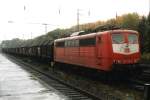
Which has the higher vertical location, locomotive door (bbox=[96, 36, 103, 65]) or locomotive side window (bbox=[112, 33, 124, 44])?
locomotive side window (bbox=[112, 33, 124, 44])

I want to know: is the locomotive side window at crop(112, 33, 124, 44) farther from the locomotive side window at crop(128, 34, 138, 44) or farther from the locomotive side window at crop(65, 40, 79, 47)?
the locomotive side window at crop(65, 40, 79, 47)

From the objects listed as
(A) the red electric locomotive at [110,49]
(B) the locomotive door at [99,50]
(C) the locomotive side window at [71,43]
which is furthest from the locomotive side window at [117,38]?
(C) the locomotive side window at [71,43]

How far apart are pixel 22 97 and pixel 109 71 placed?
221 inches

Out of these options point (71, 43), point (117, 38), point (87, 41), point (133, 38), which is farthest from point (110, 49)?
point (71, 43)

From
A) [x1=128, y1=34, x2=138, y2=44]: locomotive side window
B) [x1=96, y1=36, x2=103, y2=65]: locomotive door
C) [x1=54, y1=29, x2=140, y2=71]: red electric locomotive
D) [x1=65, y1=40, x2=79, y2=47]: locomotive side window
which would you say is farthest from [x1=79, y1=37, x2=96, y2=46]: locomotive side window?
[x1=128, y1=34, x2=138, y2=44]: locomotive side window

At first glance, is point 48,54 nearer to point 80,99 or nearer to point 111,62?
point 111,62

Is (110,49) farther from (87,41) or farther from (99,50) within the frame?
(87,41)

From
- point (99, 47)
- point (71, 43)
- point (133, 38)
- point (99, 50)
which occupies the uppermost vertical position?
point (133, 38)

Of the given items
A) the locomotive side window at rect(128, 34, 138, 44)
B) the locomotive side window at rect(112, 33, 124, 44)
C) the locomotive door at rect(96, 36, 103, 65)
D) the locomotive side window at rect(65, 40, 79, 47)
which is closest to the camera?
the locomotive side window at rect(112, 33, 124, 44)

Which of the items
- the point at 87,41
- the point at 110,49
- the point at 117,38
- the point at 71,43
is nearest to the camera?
the point at 110,49

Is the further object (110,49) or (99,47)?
(99,47)

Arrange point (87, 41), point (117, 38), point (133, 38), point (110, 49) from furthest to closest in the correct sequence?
point (87, 41)
point (133, 38)
point (117, 38)
point (110, 49)

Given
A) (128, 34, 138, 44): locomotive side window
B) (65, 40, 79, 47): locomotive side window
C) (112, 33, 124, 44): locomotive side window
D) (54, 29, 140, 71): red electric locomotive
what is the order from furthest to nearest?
1. (65, 40, 79, 47): locomotive side window
2. (128, 34, 138, 44): locomotive side window
3. (112, 33, 124, 44): locomotive side window
4. (54, 29, 140, 71): red electric locomotive

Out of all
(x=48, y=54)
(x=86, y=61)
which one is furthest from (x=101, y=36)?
(x=48, y=54)
